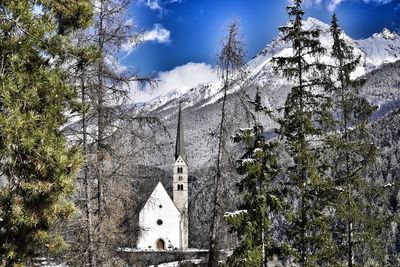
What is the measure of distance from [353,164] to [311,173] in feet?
5.58

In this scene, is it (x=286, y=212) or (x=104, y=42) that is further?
(x=286, y=212)

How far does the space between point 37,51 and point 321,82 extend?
31.1 ft

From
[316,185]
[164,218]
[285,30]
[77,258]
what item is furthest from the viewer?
[164,218]

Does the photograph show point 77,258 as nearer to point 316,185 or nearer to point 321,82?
point 316,185

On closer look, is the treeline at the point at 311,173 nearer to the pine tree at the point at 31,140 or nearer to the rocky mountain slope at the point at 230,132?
the rocky mountain slope at the point at 230,132

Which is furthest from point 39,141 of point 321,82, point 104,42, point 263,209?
point 321,82

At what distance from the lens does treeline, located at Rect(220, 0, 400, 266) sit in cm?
1446

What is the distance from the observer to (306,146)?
47.6 feet

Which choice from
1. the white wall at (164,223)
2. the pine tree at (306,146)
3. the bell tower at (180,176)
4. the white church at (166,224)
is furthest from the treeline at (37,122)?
the bell tower at (180,176)

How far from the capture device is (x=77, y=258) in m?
10.4

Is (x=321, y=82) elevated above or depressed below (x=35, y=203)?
above

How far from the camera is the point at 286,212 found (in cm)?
1459

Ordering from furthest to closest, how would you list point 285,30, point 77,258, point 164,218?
point 164,218, point 285,30, point 77,258

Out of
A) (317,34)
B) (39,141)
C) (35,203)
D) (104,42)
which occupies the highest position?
(317,34)
